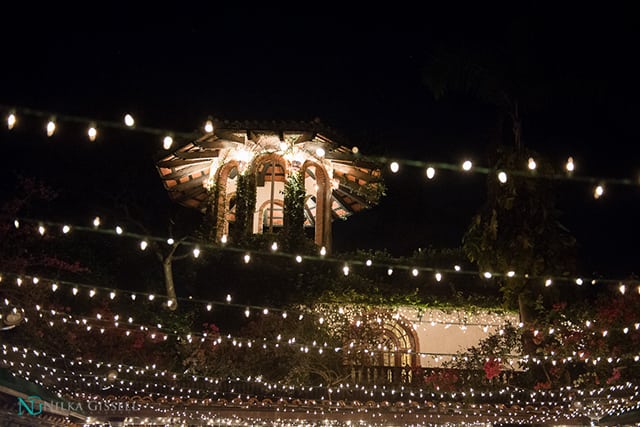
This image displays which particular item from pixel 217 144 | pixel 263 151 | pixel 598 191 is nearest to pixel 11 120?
pixel 598 191

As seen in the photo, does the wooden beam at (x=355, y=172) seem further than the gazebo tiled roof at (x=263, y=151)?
Yes

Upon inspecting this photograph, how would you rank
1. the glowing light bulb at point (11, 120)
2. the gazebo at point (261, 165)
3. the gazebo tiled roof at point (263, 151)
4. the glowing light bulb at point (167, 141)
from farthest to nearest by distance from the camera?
the gazebo at point (261, 165), the gazebo tiled roof at point (263, 151), the glowing light bulb at point (167, 141), the glowing light bulb at point (11, 120)

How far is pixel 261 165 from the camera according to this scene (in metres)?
16.3

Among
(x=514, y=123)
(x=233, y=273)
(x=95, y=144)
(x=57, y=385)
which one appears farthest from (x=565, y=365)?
(x=95, y=144)

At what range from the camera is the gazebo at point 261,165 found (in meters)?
15.2

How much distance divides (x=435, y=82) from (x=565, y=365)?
6.82 metres

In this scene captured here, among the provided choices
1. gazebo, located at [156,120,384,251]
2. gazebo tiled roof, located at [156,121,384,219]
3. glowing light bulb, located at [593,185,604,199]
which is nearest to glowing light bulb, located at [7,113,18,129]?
glowing light bulb, located at [593,185,604,199]

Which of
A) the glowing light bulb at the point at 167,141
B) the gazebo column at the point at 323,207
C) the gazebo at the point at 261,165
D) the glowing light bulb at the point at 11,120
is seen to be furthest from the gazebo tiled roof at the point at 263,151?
the glowing light bulb at the point at 11,120

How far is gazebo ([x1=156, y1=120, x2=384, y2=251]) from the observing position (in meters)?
15.2

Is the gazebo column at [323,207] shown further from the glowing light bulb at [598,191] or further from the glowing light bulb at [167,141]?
the glowing light bulb at [598,191]

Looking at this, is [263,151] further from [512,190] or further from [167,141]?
[167,141]

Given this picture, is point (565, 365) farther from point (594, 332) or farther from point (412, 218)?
point (412, 218)

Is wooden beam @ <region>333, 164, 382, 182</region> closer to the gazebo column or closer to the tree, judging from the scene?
the gazebo column

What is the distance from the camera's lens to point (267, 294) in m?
14.5
